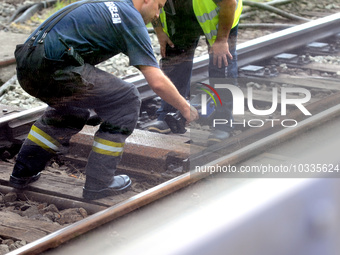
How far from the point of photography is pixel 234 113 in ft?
9.44

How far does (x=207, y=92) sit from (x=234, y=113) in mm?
165

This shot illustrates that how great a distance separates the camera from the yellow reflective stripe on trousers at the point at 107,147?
2.42m

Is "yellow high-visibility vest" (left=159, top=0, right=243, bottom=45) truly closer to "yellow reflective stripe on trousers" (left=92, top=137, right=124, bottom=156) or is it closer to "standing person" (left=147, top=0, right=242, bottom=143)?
"standing person" (left=147, top=0, right=242, bottom=143)

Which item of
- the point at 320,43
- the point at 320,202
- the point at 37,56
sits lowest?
the point at 320,43

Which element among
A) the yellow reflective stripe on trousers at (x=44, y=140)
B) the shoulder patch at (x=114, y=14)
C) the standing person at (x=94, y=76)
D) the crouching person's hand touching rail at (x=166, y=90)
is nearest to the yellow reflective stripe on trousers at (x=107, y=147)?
the standing person at (x=94, y=76)

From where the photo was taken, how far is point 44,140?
8.09ft

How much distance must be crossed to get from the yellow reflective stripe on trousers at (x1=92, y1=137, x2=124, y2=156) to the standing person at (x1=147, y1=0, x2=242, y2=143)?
304mm

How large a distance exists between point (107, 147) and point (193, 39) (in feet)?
→ 2.61

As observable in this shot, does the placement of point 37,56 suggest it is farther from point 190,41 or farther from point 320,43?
point 320,43

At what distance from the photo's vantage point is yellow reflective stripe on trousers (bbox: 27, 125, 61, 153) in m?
2.46

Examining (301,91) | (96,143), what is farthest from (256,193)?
(301,91)

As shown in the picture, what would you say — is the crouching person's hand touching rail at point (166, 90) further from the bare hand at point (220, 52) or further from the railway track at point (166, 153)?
the bare hand at point (220, 52)

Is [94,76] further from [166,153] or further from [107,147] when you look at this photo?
[166,153]

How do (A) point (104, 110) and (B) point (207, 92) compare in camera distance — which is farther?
(B) point (207, 92)
